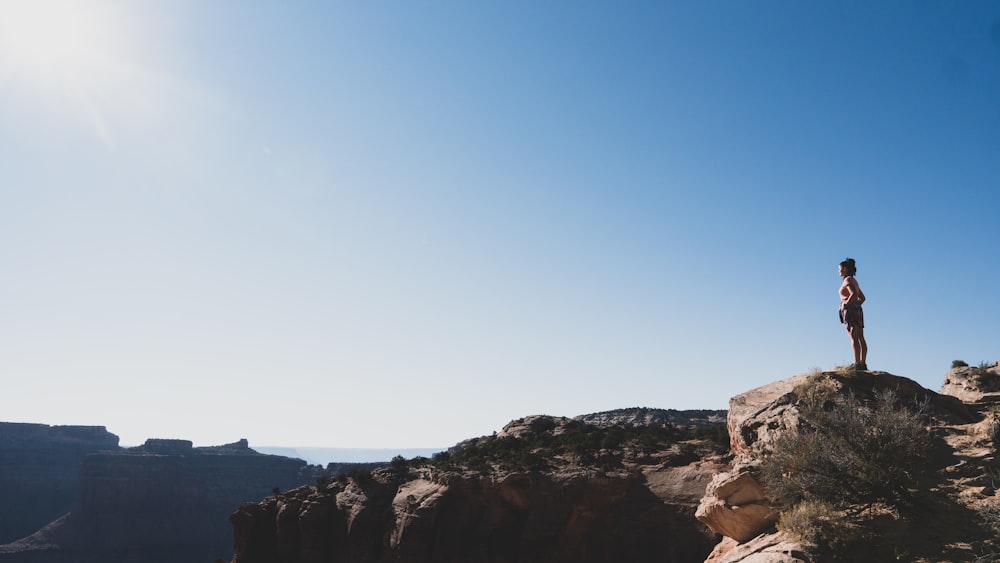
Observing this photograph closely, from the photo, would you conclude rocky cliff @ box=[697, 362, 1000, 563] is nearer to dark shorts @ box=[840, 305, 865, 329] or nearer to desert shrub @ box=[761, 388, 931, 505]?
desert shrub @ box=[761, 388, 931, 505]

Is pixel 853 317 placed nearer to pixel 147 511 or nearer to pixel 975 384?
pixel 975 384

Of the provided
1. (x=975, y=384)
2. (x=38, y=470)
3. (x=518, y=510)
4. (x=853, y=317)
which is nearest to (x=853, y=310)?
(x=853, y=317)

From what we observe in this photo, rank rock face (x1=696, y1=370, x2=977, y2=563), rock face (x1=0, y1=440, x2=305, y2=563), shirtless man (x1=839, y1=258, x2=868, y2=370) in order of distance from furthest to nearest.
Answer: rock face (x1=0, y1=440, x2=305, y2=563) < shirtless man (x1=839, y1=258, x2=868, y2=370) < rock face (x1=696, y1=370, x2=977, y2=563)

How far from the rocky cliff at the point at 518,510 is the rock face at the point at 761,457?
42.2 ft

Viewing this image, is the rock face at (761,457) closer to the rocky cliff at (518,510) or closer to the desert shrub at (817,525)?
the desert shrub at (817,525)

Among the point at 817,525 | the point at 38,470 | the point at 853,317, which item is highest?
the point at 853,317

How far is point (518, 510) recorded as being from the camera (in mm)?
28938

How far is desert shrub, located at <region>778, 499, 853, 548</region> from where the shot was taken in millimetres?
8898

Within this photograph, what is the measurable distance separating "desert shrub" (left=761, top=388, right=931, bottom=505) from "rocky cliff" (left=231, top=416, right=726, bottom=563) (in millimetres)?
15864

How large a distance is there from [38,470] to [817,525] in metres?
168

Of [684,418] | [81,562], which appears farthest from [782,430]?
[81,562]

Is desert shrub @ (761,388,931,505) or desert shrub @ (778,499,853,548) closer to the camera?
desert shrub @ (778,499,853,548)

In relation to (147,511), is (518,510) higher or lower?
higher

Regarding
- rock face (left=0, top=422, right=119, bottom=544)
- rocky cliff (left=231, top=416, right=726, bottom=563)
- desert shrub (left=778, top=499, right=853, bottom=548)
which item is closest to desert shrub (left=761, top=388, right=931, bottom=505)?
desert shrub (left=778, top=499, right=853, bottom=548)
